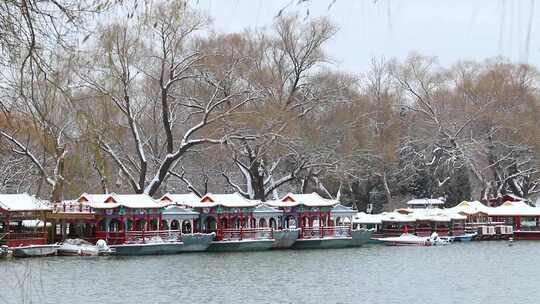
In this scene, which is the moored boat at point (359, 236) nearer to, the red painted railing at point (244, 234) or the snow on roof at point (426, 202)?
the red painted railing at point (244, 234)

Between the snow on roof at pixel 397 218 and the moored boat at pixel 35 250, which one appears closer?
the moored boat at pixel 35 250

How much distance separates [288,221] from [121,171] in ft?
30.2

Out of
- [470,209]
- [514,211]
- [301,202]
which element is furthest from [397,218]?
[301,202]

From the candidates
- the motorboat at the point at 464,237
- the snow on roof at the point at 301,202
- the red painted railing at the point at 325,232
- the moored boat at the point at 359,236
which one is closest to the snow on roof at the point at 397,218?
the motorboat at the point at 464,237

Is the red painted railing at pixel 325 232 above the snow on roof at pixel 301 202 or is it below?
below

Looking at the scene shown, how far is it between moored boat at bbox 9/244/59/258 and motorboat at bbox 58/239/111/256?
375mm

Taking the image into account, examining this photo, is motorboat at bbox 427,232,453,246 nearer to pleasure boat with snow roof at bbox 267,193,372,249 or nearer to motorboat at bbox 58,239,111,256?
pleasure boat with snow roof at bbox 267,193,372,249

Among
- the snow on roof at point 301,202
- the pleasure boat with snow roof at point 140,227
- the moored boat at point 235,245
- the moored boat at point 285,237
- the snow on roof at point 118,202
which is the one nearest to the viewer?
the pleasure boat with snow roof at point 140,227

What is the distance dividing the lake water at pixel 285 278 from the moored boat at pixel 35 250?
72 cm

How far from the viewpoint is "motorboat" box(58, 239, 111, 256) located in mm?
36656

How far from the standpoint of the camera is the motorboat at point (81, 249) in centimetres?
3666

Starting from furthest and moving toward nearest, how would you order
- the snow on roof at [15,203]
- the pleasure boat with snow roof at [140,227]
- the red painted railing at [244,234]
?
the red painted railing at [244,234]
the pleasure boat with snow roof at [140,227]
the snow on roof at [15,203]

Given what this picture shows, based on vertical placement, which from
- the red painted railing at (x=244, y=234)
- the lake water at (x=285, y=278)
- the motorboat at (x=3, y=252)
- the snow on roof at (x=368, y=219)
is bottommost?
the lake water at (x=285, y=278)

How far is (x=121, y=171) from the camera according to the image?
147ft
